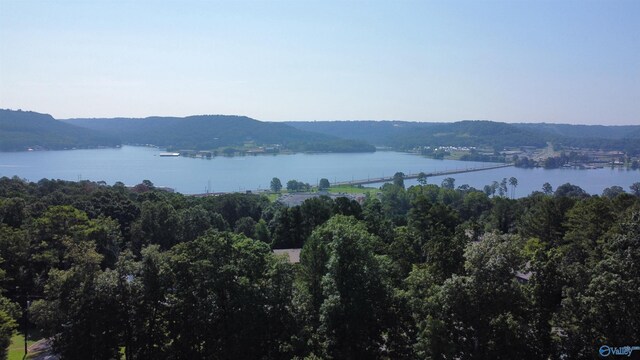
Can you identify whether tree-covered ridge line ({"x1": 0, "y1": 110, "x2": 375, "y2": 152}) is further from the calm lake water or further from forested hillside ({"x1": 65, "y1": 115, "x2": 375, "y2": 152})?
the calm lake water

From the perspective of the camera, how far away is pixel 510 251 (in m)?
9.93

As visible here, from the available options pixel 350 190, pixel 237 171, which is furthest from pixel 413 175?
pixel 237 171

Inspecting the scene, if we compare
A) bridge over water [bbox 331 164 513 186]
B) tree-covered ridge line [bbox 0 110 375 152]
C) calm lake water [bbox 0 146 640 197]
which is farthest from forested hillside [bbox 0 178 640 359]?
tree-covered ridge line [bbox 0 110 375 152]

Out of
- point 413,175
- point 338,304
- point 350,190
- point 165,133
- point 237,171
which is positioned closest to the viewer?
point 338,304

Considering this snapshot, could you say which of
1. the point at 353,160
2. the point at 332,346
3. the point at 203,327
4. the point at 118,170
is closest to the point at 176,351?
Answer: the point at 203,327

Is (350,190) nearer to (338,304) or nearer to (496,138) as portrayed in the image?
(338,304)

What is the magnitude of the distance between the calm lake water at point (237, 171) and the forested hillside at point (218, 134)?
57.9 feet

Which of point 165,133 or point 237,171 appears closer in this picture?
point 237,171

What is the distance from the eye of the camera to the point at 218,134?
520 ft

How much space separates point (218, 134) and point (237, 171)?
57146 mm

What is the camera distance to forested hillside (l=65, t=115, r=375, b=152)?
510 ft

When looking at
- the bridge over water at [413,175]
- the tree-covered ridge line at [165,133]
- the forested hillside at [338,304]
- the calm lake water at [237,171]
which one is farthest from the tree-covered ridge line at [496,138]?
the forested hillside at [338,304]

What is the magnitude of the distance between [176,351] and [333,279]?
3880 mm

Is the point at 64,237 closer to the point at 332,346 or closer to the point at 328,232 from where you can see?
the point at 328,232
